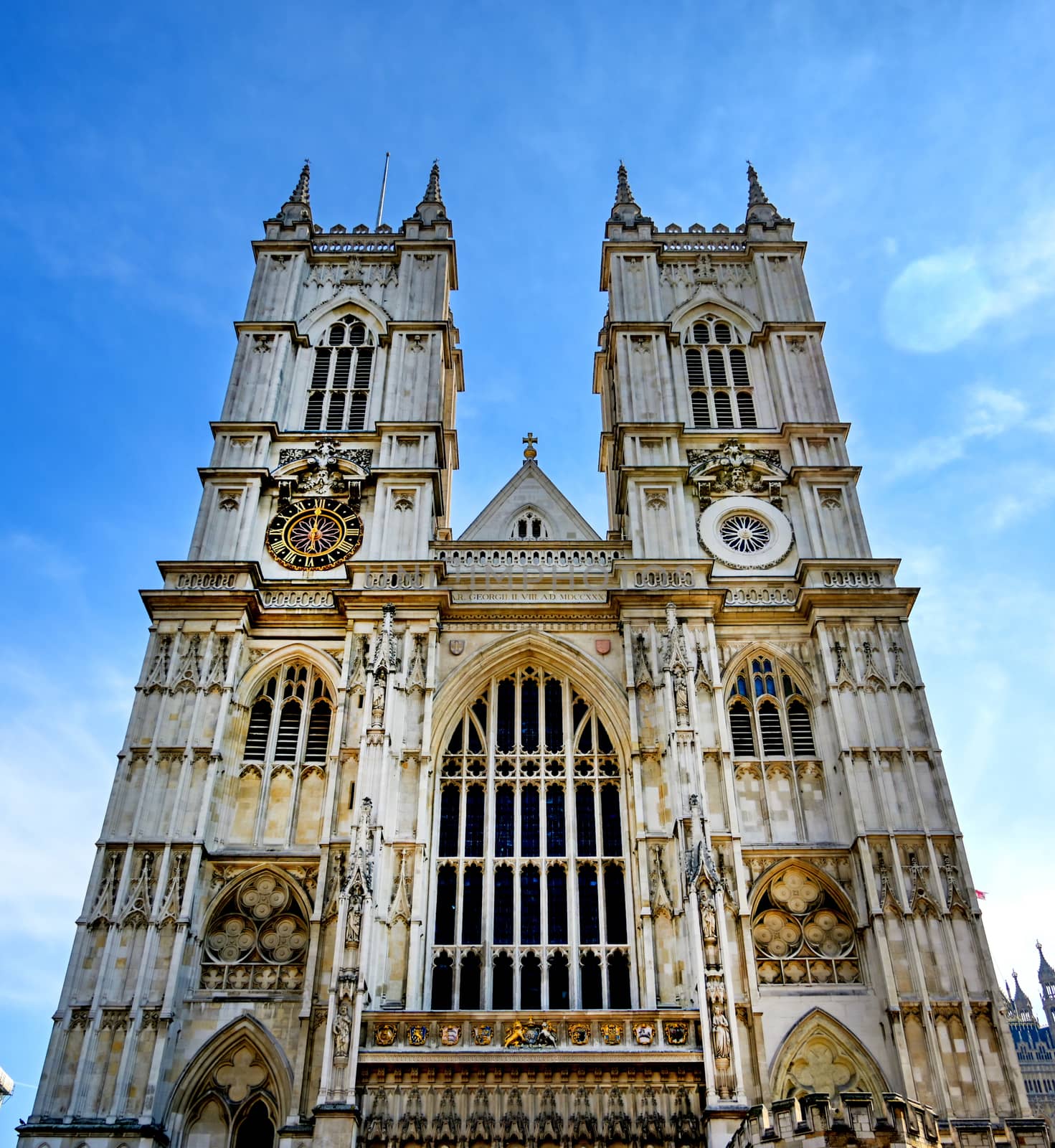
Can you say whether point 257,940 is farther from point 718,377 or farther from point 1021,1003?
point 1021,1003

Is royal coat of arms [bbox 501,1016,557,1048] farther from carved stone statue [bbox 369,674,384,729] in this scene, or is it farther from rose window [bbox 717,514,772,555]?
rose window [bbox 717,514,772,555]

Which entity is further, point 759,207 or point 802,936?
point 759,207

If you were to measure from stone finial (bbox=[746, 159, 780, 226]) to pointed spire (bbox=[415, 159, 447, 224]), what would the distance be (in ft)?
30.5

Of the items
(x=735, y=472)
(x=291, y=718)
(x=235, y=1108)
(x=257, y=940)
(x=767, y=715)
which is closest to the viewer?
(x=235, y=1108)

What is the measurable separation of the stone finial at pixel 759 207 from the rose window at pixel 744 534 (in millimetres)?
11369

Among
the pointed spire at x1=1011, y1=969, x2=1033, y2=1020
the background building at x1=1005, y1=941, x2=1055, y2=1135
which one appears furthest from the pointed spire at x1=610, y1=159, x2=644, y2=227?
the pointed spire at x1=1011, y1=969, x2=1033, y2=1020

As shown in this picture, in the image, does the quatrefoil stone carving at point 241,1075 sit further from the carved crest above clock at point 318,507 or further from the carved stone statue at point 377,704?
the carved crest above clock at point 318,507

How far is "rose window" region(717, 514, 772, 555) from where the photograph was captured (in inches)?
1062

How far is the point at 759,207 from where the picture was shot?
115 ft

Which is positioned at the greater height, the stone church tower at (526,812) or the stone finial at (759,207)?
the stone finial at (759,207)

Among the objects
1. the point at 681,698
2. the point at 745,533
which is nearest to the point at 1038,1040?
the point at 745,533

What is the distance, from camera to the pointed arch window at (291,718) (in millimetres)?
23578

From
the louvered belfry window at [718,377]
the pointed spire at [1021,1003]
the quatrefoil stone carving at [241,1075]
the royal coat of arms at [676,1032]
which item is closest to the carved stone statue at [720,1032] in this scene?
the royal coat of arms at [676,1032]

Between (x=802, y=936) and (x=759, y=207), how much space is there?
2272 centimetres
